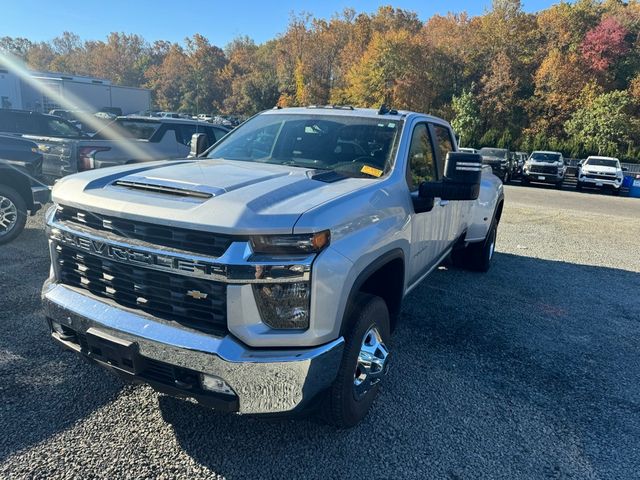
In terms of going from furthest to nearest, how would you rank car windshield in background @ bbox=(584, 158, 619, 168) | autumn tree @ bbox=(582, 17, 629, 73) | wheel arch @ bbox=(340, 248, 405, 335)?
1. autumn tree @ bbox=(582, 17, 629, 73)
2. car windshield in background @ bbox=(584, 158, 619, 168)
3. wheel arch @ bbox=(340, 248, 405, 335)

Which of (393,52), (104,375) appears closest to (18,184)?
(104,375)

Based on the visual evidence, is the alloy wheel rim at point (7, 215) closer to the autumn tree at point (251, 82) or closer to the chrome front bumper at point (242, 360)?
the chrome front bumper at point (242, 360)

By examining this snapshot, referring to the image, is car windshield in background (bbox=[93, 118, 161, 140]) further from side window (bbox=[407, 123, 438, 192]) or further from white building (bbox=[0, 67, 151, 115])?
white building (bbox=[0, 67, 151, 115])

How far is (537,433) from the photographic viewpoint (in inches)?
114

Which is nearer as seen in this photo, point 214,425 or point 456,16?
point 214,425

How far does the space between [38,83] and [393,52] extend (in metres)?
29.8

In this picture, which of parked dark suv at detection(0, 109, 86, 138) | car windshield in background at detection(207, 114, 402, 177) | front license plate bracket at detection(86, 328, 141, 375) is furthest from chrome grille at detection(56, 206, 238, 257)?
parked dark suv at detection(0, 109, 86, 138)

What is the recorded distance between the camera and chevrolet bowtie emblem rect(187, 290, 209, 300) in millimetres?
2172

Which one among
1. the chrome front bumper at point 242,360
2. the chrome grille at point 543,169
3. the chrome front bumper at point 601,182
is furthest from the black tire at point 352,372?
the chrome grille at point 543,169

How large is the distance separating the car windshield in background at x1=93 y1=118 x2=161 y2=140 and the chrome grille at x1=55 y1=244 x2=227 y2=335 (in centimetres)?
649

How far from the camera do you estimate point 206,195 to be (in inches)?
93.2

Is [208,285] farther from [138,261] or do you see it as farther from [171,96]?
[171,96]

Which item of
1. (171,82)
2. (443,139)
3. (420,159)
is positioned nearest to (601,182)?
(443,139)

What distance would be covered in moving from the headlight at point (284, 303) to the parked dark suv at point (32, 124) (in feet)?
33.3
